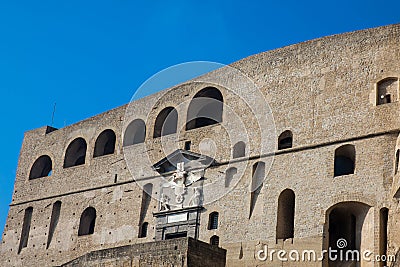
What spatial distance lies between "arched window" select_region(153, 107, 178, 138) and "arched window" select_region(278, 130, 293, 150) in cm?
523

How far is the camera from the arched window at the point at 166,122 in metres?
29.3

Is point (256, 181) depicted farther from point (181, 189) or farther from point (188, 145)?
point (188, 145)

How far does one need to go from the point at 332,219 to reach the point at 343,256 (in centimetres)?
161

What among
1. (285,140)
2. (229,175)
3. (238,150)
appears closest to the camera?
(285,140)

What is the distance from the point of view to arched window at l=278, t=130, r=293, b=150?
2503 cm

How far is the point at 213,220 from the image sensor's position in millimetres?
25906

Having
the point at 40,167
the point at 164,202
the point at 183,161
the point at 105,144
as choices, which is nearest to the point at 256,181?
the point at 183,161

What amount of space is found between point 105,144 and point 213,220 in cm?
756

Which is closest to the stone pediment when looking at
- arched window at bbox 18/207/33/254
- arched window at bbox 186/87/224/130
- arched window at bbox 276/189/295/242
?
arched window at bbox 186/87/224/130

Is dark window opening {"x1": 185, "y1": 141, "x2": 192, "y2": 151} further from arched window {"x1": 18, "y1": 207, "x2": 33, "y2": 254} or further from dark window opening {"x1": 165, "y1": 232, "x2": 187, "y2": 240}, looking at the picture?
arched window {"x1": 18, "y1": 207, "x2": 33, "y2": 254}

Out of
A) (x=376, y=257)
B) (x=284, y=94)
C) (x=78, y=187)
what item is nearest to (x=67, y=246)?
(x=78, y=187)

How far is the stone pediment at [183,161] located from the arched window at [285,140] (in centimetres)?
262

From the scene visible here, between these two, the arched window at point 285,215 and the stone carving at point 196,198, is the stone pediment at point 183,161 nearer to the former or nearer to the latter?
the stone carving at point 196,198

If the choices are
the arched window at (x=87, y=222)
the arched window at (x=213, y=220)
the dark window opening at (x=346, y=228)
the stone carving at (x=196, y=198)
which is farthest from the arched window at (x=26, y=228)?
the dark window opening at (x=346, y=228)
